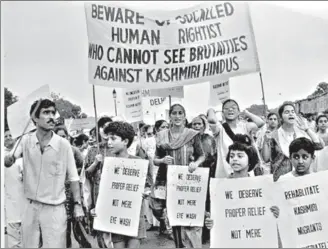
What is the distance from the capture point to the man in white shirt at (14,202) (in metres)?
5.37

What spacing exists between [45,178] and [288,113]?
2.39 meters

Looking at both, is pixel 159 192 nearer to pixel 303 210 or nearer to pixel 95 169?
pixel 95 169

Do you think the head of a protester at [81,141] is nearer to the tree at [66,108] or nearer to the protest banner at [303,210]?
the tree at [66,108]

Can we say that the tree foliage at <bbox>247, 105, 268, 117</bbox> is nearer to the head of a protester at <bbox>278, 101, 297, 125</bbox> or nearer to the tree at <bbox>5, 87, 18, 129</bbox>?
the head of a protester at <bbox>278, 101, 297, 125</bbox>

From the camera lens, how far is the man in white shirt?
211 inches

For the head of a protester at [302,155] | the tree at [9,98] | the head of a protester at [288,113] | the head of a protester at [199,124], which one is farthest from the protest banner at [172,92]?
the tree at [9,98]

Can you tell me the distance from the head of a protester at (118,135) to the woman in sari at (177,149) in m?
0.44

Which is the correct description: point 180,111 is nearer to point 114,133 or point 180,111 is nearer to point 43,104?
point 114,133

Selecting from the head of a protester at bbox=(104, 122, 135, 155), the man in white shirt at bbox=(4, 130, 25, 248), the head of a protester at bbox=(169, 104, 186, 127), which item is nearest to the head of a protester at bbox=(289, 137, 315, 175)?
the head of a protester at bbox=(169, 104, 186, 127)

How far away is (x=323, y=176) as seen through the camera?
5.52 metres

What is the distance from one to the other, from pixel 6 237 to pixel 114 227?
0.93 metres

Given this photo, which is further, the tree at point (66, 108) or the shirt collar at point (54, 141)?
the tree at point (66, 108)

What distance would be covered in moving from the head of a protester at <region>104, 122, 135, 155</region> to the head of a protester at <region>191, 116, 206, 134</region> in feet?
2.81

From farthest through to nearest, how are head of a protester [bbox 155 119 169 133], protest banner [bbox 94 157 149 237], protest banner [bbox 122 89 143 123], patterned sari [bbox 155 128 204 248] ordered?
protest banner [bbox 122 89 143 123], head of a protester [bbox 155 119 169 133], patterned sari [bbox 155 128 204 248], protest banner [bbox 94 157 149 237]
